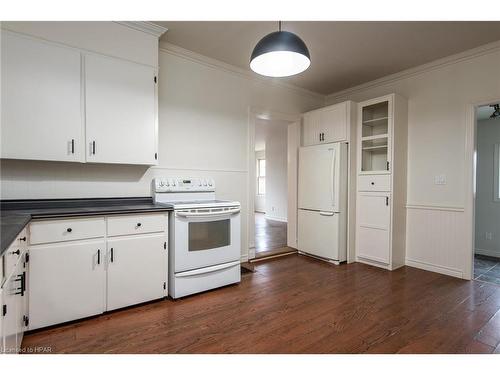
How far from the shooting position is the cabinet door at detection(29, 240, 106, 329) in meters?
1.91

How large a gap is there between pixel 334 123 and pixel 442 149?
1338 mm

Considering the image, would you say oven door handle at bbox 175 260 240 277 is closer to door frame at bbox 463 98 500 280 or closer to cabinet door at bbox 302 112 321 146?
cabinet door at bbox 302 112 321 146

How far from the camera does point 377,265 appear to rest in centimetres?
360

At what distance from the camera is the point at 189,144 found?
128 inches

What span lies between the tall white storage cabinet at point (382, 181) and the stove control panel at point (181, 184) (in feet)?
6.81

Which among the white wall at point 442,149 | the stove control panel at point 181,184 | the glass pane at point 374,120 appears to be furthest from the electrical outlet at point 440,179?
the stove control panel at point 181,184

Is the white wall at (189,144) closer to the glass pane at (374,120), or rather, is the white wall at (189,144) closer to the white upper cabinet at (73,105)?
the white upper cabinet at (73,105)

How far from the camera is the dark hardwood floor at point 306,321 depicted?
5.98 ft

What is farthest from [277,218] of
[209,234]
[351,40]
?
[351,40]

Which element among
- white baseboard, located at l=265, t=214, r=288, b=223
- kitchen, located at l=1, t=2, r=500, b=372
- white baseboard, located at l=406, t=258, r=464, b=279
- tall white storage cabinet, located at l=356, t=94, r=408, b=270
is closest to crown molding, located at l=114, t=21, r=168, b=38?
kitchen, located at l=1, t=2, r=500, b=372

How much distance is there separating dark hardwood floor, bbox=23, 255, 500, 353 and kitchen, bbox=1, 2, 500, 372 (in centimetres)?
2
